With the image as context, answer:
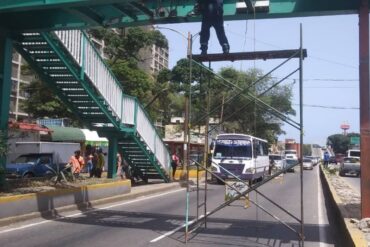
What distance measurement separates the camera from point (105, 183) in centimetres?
1833

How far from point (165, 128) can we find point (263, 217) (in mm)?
53413

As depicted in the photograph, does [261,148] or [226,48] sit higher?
[226,48]

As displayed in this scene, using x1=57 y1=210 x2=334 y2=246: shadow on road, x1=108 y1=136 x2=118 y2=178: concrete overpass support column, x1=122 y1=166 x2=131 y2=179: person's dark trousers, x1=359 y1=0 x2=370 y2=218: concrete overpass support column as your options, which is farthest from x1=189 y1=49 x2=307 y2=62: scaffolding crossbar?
x1=122 y1=166 x2=131 y2=179: person's dark trousers

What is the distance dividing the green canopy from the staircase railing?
42.0 ft

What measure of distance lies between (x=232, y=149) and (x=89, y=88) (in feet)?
52.6

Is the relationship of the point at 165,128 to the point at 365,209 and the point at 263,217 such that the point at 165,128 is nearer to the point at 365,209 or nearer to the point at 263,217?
the point at 263,217

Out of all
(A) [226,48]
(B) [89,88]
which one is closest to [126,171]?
(B) [89,88]

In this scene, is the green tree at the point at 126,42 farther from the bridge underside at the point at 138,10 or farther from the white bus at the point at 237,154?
the bridge underside at the point at 138,10

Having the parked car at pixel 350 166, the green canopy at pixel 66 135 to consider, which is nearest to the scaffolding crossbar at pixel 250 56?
the green canopy at pixel 66 135

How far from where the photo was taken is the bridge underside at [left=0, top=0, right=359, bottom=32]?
11.5 metres

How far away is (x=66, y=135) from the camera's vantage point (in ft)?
123

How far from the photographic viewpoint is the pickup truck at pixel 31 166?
2498cm

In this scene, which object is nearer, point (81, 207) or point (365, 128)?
point (365, 128)

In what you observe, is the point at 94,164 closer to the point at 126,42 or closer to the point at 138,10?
the point at 138,10
